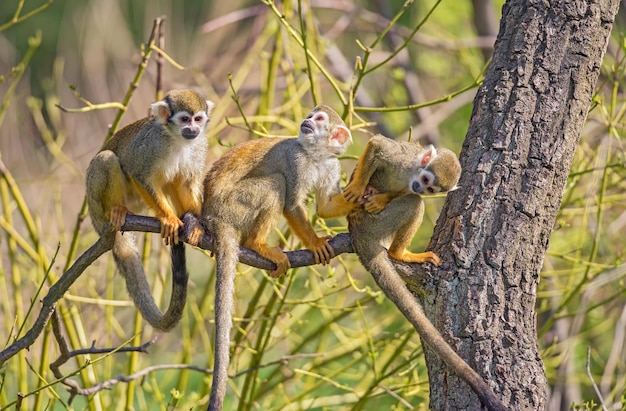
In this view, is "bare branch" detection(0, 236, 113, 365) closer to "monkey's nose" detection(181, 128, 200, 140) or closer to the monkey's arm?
"monkey's nose" detection(181, 128, 200, 140)

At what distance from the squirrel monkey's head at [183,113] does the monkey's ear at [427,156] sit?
1040 millimetres

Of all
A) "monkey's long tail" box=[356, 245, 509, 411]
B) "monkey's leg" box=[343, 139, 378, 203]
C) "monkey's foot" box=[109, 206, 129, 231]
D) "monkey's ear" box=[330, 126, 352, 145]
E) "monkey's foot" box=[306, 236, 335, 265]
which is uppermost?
"monkey's ear" box=[330, 126, 352, 145]

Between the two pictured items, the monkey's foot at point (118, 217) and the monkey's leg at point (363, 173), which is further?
the monkey's leg at point (363, 173)

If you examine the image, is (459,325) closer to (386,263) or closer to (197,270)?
(386,263)

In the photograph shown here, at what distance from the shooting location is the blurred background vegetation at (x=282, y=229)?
447cm

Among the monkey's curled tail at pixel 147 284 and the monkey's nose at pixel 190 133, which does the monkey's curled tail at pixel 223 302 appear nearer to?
the monkey's curled tail at pixel 147 284

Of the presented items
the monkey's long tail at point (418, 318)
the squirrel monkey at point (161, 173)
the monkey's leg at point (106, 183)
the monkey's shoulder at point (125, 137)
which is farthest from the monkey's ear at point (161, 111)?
the monkey's long tail at point (418, 318)

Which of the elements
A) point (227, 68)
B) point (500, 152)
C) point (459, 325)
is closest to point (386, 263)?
point (459, 325)

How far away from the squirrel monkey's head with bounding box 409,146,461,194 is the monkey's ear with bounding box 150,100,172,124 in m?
1.19

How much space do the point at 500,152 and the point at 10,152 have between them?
7121 millimetres

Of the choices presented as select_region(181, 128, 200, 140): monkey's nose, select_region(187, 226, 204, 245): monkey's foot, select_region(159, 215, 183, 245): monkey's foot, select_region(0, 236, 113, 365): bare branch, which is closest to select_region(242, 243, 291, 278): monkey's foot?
select_region(187, 226, 204, 245): monkey's foot

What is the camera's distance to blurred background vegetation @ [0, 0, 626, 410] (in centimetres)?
447

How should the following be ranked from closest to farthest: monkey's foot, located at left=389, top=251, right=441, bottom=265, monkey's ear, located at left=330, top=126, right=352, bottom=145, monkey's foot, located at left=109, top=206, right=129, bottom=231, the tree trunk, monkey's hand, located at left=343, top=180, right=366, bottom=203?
the tree trunk
monkey's foot, located at left=389, top=251, right=441, bottom=265
monkey's foot, located at left=109, top=206, right=129, bottom=231
monkey's hand, located at left=343, top=180, right=366, bottom=203
monkey's ear, located at left=330, top=126, right=352, bottom=145

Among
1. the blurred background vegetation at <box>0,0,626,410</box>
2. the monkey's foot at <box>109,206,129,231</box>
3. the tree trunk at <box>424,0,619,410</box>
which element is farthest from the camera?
the blurred background vegetation at <box>0,0,626,410</box>
